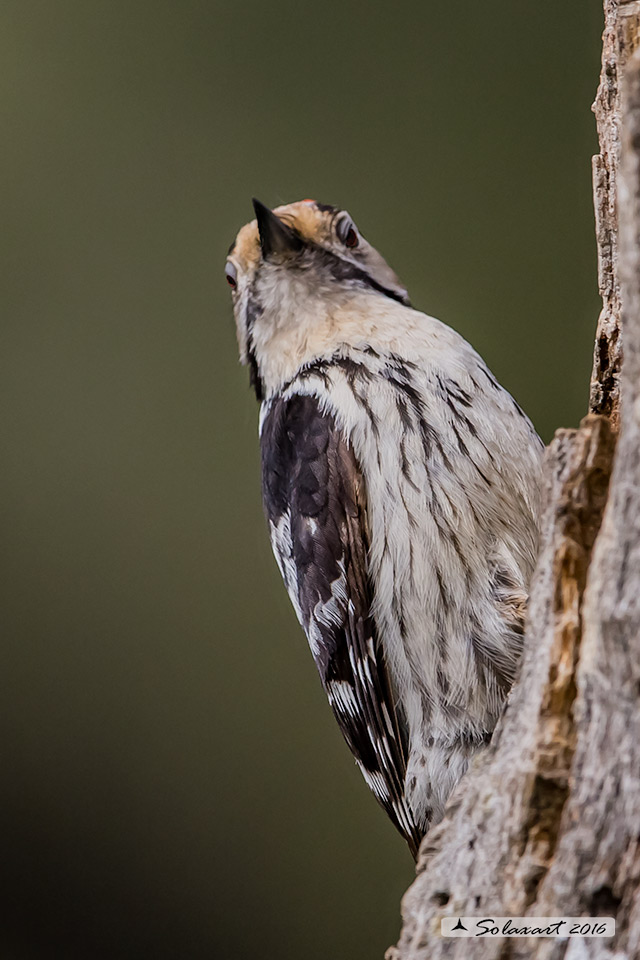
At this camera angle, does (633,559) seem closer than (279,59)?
Yes

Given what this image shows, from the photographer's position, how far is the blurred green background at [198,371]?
2.54 m

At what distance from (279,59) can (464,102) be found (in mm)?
560

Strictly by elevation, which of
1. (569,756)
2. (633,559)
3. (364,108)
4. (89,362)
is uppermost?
(364,108)

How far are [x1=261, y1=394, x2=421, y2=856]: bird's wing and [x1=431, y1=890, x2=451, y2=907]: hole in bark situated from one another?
1.79 feet

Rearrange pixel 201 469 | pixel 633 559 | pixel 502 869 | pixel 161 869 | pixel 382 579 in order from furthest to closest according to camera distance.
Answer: pixel 201 469 → pixel 161 869 → pixel 382 579 → pixel 502 869 → pixel 633 559

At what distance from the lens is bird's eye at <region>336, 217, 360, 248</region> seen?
5.88ft

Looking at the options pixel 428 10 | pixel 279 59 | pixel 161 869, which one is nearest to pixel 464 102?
pixel 428 10

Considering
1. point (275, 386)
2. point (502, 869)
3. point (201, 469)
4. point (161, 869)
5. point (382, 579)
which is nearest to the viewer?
point (502, 869)

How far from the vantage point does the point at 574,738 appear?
0.85 m

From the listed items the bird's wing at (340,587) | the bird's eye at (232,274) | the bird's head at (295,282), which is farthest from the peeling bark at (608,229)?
the bird's eye at (232,274)

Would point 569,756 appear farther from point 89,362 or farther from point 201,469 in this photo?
point 89,362

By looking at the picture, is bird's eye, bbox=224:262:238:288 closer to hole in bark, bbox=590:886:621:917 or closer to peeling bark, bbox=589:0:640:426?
peeling bark, bbox=589:0:640:426

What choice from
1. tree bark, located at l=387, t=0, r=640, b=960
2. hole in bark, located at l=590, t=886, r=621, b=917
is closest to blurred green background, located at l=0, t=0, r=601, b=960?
tree bark, located at l=387, t=0, r=640, b=960

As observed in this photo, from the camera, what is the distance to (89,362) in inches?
106
